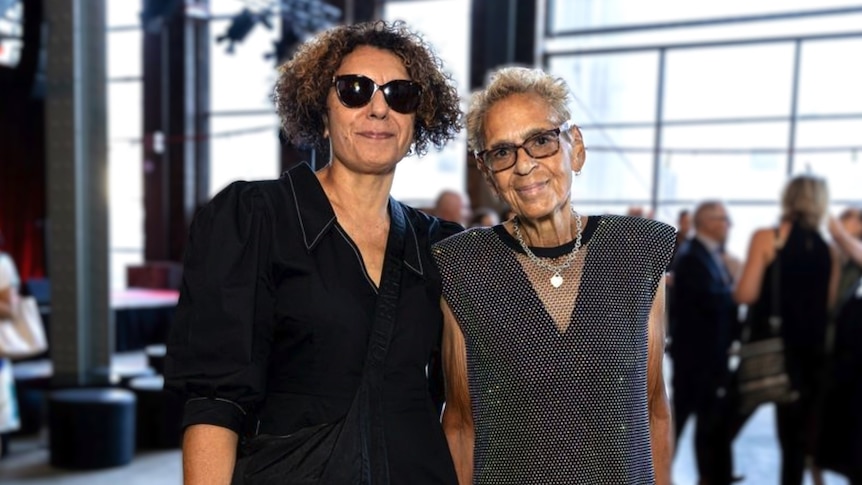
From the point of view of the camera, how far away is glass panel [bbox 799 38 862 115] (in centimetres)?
844

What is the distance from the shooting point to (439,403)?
1.63 metres

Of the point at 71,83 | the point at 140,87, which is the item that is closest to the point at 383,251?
the point at 71,83

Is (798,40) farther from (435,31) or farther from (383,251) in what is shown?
(383,251)

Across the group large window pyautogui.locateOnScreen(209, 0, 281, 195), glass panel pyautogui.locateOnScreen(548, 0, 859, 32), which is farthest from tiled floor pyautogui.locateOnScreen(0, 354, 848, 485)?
large window pyautogui.locateOnScreen(209, 0, 281, 195)

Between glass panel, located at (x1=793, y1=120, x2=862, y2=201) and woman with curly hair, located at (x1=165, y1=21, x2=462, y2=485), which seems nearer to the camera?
woman with curly hair, located at (x1=165, y1=21, x2=462, y2=485)

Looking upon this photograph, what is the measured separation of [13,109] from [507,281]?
14.3 metres

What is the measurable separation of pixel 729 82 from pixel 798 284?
6486 mm

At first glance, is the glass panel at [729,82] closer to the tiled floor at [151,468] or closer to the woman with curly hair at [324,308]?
the tiled floor at [151,468]

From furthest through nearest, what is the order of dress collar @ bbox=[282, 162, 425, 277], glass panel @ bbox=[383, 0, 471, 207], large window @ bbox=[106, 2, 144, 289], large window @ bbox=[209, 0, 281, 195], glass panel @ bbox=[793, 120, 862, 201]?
large window @ bbox=[106, 2, 144, 289] < large window @ bbox=[209, 0, 281, 195] < glass panel @ bbox=[383, 0, 471, 207] < glass panel @ bbox=[793, 120, 862, 201] < dress collar @ bbox=[282, 162, 425, 277]

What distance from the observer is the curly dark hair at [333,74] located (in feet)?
4.78

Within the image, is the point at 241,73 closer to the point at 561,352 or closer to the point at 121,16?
the point at 121,16

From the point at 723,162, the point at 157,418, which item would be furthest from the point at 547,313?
the point at 723,162

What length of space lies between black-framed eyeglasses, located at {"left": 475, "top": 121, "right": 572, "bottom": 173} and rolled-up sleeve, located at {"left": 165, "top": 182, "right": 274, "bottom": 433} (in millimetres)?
486

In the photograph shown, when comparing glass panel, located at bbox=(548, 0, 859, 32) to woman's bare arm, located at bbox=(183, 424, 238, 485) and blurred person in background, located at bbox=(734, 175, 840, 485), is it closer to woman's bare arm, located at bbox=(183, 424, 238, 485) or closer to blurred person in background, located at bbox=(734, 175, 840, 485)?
blurred person in background, located at bbox=(734, 175, 840, 485)
